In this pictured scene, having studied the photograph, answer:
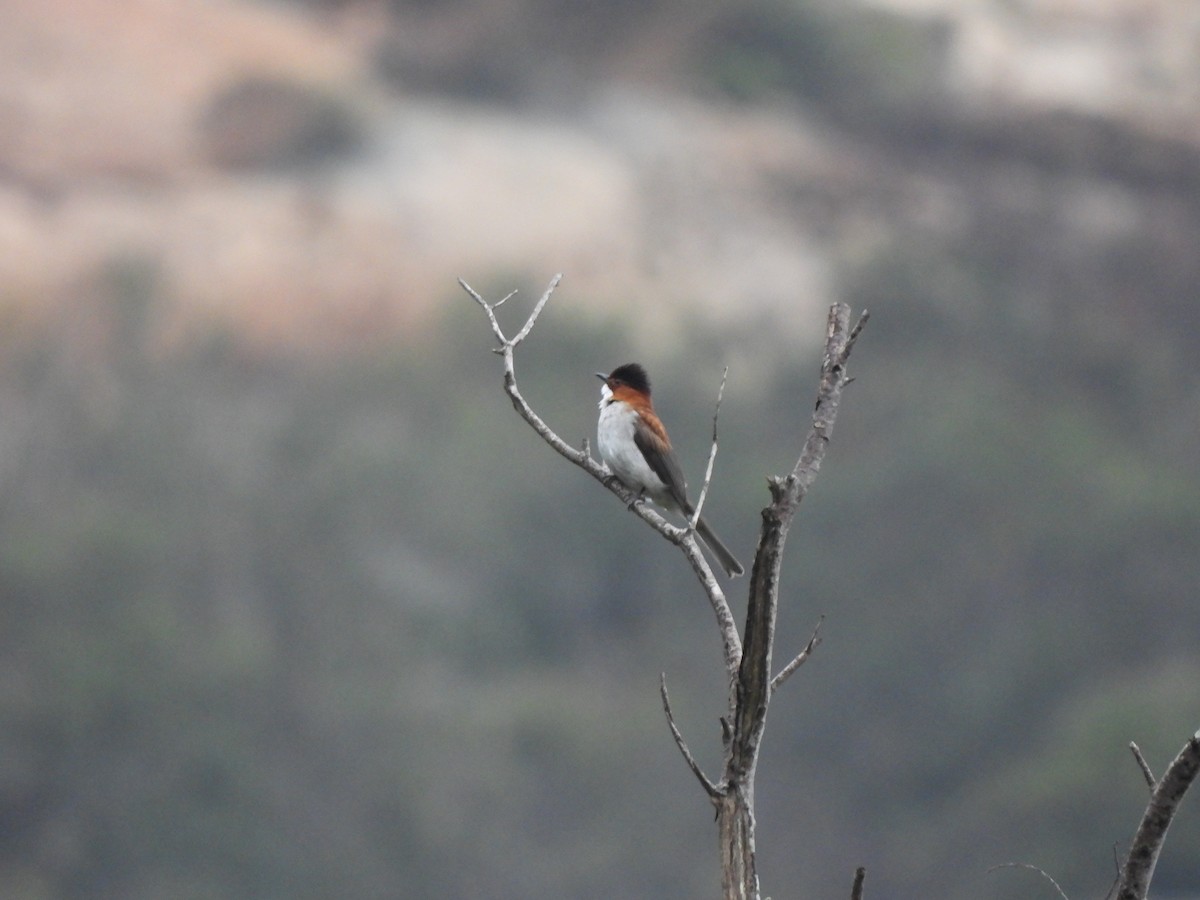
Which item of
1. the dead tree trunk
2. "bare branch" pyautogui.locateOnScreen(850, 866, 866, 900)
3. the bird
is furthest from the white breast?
"bare branch" pyautogui.locateOnScreen(850, 866, 866, 900)

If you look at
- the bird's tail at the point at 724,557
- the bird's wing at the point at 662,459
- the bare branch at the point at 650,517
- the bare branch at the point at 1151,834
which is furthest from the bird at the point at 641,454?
the bare branch at the point at 1151,834

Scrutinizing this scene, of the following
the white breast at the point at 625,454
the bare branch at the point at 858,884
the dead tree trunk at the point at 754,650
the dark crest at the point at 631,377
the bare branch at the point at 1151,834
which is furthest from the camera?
the dark crest at the point at 631,377

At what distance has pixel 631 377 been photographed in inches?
477

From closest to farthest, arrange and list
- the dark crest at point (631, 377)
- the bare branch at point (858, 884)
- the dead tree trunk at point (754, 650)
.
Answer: the bare branch at point (858, 884) < the dead tree trunk at point (754, 650) < the dark crest at point (631, 377)

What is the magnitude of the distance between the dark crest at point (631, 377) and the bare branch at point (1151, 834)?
25.8 feet

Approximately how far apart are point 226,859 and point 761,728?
2240 inches

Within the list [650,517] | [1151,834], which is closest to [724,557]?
[650,517]

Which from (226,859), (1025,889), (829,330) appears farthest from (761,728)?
(226,859)

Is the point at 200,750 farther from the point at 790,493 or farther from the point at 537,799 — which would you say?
the point at 790,493

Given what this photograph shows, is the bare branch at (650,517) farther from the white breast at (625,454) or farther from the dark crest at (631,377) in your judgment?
the dark crest at (631,377)

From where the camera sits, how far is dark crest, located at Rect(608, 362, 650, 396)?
12102 millimetres

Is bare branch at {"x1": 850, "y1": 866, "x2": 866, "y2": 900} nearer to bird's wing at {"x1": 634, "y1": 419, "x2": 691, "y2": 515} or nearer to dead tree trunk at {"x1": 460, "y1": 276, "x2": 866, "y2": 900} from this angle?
dead tree trunk at {"x1": 460, "y1": 276, "x2": 866, "y2": 900}

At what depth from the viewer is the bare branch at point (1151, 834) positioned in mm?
4281

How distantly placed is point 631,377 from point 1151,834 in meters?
7.96
